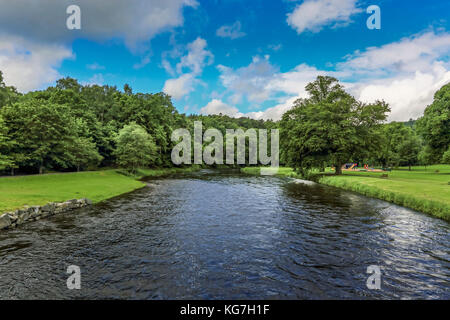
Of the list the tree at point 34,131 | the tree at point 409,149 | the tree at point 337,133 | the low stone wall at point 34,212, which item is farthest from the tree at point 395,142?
the tree at point 34,131

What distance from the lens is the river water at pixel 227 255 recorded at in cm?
850

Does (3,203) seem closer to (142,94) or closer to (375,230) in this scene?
(375,230)

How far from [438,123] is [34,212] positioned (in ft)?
188

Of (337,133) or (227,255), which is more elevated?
(337,133)

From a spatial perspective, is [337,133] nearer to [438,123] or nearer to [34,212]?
[438,123]

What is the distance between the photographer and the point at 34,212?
1705cm

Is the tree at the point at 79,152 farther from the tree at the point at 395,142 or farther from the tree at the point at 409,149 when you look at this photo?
the tree at the point at 409,149

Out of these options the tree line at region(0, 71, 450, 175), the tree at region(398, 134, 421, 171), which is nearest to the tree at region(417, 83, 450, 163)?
the tree line at region(0, 71, 450, 175)

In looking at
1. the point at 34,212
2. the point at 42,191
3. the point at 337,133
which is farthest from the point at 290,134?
the point at 34,212

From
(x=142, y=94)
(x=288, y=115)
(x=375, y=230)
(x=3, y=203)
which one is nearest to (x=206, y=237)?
(x=375, y=230)

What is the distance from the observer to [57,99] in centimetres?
5844

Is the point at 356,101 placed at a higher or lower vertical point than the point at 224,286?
higher

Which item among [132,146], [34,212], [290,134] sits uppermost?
[290,134]
